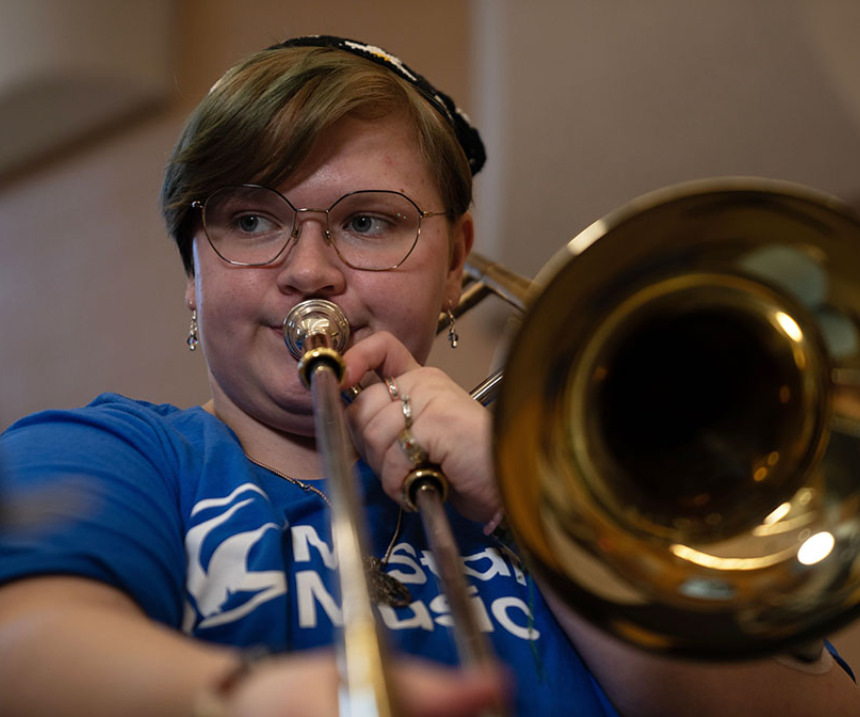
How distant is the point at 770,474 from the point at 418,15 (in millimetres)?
1955

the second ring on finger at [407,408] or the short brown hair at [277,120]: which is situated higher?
the short brown hair at [277,120]

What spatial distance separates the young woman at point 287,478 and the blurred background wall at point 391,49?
3.57 feet

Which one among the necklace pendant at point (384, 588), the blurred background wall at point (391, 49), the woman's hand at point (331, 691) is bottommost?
the woman's hand at point (331, 691)

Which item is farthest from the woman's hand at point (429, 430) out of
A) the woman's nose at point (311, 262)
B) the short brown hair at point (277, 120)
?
the short brown hair at point (277, 120)

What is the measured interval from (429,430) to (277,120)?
38 cm

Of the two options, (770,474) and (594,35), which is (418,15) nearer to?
(594,35)

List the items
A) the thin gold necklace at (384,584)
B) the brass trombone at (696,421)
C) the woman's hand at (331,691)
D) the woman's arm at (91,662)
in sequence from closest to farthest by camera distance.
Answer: the woman's hand at (331,691)
the woman's arm at (91,662)
the brass trombone at (696,421)
the thin gold necklace at (384,584)

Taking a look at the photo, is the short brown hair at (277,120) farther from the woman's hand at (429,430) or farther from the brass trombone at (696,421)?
the brass trombone at (696,421)

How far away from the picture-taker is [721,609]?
71 centimetres

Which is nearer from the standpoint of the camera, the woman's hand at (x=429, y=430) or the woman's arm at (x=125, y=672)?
the woman's arm at (x=125, y=672)

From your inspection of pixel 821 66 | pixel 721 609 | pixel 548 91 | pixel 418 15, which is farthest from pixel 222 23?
pixel 721 609

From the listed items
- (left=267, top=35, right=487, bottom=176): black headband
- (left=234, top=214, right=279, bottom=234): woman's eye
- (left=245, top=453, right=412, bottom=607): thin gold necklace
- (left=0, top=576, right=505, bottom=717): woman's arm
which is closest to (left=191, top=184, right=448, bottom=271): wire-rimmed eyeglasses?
(left=234, top=214, right=279, bottom=234): woman's eye

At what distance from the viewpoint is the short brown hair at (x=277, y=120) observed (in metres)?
1.02

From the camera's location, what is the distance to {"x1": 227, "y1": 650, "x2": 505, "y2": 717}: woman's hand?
0.44 m
